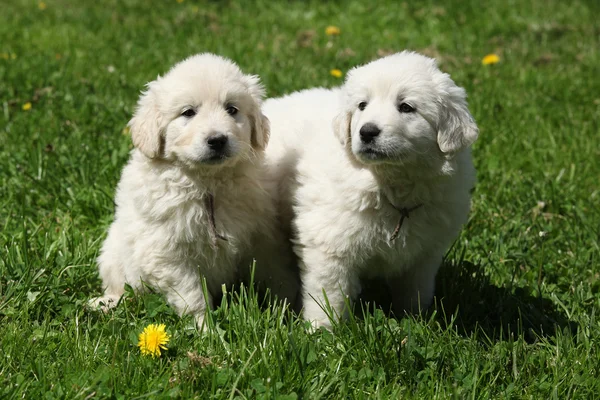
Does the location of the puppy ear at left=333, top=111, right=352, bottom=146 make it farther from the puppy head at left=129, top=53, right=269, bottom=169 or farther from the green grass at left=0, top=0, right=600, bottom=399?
the green grass at left=0, top=0, right=600, bottom=399

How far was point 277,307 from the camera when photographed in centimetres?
335

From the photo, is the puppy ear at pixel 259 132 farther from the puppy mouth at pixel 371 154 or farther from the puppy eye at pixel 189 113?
the puppy mouth at pixel 371 154

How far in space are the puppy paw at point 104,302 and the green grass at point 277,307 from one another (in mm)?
53

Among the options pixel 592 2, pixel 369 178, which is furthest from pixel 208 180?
pixel 592 2

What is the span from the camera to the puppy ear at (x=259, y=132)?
362 cm

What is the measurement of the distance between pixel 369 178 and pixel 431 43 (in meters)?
4.45

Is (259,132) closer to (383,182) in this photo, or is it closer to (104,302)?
(383,182)

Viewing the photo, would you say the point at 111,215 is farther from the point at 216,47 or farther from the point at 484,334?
the point at 216,47

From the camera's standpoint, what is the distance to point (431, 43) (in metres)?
7.41

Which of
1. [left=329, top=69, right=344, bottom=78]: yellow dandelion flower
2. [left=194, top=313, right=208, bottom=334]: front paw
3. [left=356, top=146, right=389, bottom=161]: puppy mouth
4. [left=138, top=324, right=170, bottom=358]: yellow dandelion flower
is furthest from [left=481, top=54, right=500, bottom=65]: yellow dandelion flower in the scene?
[left=138, top=324, right=170, bottom=358]: yellow dandelion flower

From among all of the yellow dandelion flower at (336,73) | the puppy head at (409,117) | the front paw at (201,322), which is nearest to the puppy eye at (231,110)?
the puppy head at (409,117)

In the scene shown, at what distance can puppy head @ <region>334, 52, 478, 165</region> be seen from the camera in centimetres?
315

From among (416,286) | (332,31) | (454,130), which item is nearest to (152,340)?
(416,286)

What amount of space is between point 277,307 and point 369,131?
90cm
